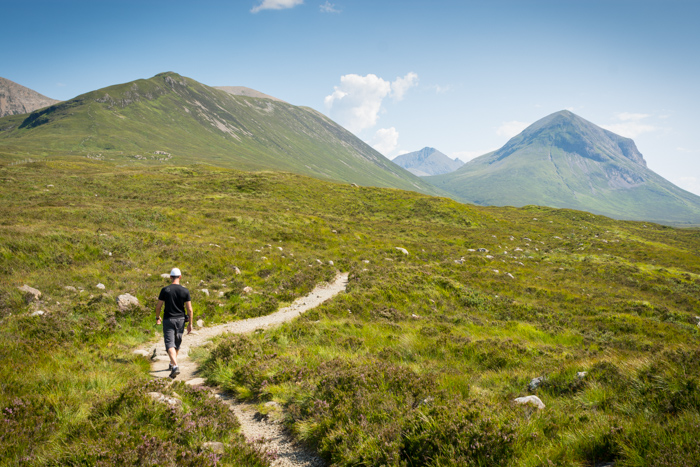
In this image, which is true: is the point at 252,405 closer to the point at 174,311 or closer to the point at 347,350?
the point at 347,350

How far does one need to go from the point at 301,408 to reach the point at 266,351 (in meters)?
3.32

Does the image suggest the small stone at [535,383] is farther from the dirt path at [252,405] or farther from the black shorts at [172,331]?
the black shorts at [172,331]

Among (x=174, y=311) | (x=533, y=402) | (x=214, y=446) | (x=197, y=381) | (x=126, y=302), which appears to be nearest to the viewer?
(x=214, y=446)

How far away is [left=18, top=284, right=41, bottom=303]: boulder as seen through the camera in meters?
10.7

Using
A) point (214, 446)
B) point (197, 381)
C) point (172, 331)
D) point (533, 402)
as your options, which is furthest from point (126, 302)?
point (533, 402)

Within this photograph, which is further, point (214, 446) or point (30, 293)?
point (30, 293)

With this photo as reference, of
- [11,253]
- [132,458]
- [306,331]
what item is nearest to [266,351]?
[306,331]

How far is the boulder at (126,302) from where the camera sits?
11655mm

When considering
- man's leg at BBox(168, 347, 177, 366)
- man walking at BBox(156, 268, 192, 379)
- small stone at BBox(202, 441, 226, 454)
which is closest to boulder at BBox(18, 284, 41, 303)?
man walking at BBox(156, 268, 192, 379)

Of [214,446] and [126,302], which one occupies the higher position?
[214,446]

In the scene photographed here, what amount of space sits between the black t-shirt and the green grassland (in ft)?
5.04

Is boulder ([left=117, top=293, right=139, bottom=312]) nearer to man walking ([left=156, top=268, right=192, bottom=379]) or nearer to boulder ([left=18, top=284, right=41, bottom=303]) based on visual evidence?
boulder ([left=18, top=284, right=41, bottom=303])

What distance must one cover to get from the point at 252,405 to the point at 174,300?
14.6ft

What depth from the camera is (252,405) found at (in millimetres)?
6910
